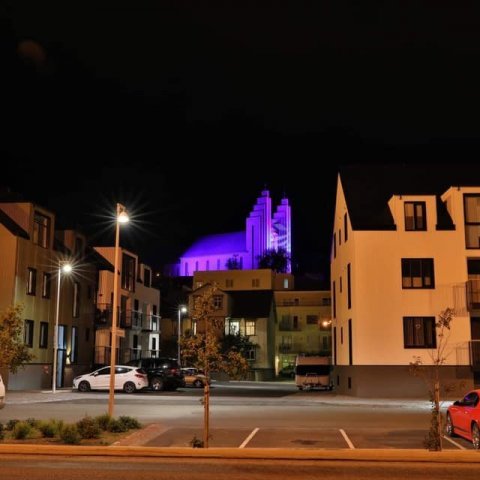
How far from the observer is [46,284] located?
43719mm

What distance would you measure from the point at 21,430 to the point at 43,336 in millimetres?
27858

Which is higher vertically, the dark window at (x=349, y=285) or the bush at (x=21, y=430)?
the dark window at (x=349, y=285)

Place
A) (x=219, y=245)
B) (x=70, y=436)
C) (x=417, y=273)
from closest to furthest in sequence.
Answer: (x=70, y=436)
(x=417, y=273)
(x=219, y=245)

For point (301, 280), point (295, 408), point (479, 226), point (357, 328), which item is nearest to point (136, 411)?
point (295, 408)

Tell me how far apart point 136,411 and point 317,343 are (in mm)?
57368

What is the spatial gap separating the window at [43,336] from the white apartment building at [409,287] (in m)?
18.9

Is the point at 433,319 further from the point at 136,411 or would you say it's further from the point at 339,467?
the point at 339,467

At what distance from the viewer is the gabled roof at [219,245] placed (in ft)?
482

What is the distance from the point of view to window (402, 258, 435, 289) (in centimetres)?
3706

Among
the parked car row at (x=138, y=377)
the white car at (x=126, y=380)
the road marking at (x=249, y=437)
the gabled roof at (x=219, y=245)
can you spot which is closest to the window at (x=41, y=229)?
the parked car row at (x=138, y=377)

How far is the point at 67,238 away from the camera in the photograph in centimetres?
4912

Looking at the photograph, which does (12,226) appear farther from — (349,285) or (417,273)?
(417,273)

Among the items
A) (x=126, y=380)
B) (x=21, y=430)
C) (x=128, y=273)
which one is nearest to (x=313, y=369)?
(x=126, y=380)

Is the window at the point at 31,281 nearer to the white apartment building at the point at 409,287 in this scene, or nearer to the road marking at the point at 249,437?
the white apartment building at the point at 409,287
